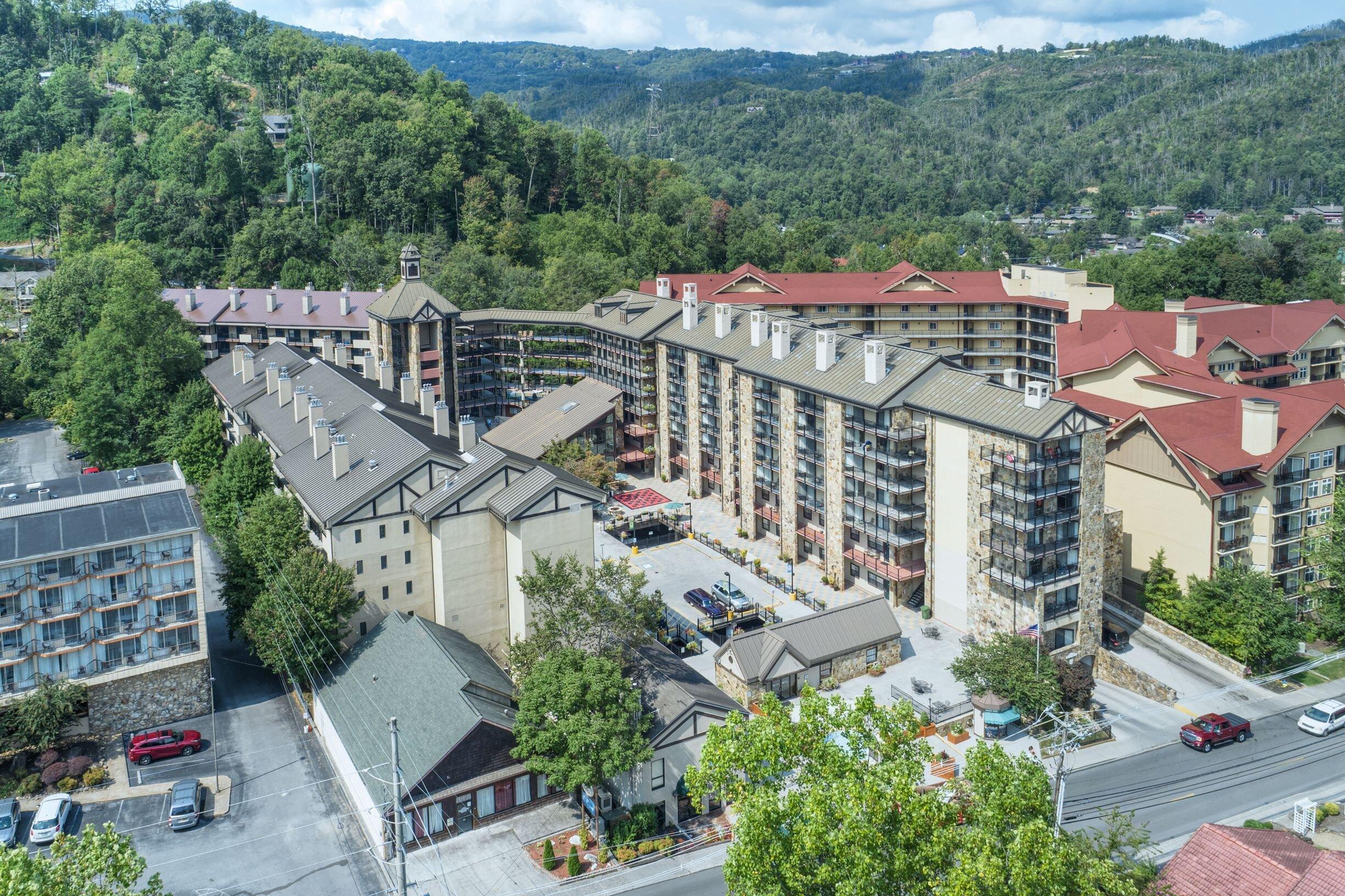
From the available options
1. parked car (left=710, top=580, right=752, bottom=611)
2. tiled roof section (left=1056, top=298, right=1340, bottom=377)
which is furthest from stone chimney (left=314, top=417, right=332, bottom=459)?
tiled roof section (left=1056, top=298, right=1340, bottom=377)

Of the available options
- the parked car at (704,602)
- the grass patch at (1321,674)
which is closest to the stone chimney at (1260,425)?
the grass patch at (1321,674)

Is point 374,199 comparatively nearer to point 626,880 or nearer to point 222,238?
point 222,238

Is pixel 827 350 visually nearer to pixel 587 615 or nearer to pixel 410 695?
pixel 587 615

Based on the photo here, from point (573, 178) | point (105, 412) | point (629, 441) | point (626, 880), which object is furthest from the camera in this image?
point (573, 178)

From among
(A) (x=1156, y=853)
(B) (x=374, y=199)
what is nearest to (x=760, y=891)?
(A) (x=1156, y=853)

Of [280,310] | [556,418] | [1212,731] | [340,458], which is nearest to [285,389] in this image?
[340,458]
